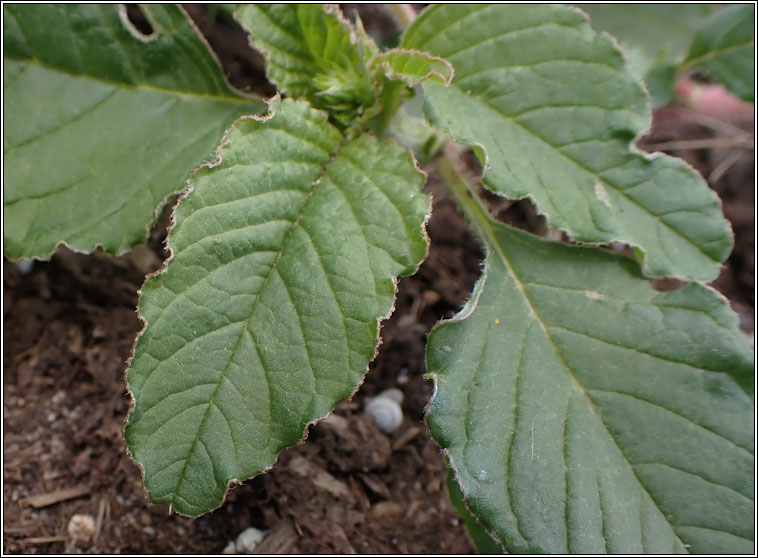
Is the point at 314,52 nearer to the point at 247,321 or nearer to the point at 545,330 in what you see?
the point at 247,321

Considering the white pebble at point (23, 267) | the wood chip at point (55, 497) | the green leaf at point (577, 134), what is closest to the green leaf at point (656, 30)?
the green leaf at point (577, 134)

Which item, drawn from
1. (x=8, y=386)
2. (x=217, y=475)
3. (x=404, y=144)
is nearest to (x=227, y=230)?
(x=217, y=475)

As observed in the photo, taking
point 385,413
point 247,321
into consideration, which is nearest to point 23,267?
point 247,321

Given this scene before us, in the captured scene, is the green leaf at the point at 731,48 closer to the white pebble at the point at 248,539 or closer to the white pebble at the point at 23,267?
Answer: the white pebble at the point at 248,539

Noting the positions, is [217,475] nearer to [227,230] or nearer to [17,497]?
[227,230]

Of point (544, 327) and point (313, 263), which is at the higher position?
point (313, 263)

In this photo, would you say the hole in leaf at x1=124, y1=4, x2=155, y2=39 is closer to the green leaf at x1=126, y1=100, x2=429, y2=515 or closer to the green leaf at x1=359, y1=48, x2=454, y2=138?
the green leaf at x1=359, y1=48, x2=454, y2=138
